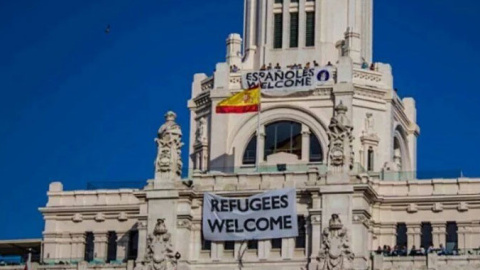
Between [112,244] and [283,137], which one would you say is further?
[283,137]

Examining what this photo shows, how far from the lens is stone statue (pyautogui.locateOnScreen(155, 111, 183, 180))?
120 m

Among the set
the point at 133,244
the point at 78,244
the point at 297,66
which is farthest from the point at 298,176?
the point at 78,244

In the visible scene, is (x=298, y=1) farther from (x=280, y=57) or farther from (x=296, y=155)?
(x=296, y=155)

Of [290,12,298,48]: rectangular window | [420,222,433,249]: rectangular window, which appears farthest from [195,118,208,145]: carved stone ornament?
[420,222,433,249]: rectangular window

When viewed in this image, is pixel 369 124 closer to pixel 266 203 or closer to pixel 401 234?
pixel 401 234

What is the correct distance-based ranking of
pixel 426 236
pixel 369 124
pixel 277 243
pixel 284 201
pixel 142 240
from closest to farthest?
pixel 284 201, pixel 277 243, pixel 142 240, pixel 426 236, pixel 369 124

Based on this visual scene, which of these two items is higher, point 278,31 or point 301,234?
point 278,31

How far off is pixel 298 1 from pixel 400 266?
28.0 m

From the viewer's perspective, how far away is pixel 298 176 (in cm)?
11781

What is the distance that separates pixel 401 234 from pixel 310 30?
20556 millimetres

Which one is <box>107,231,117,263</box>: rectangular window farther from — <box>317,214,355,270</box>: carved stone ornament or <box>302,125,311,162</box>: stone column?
<box>317,214,355,270</box>: carved stone ornament

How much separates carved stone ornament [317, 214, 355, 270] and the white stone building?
0.37 feet

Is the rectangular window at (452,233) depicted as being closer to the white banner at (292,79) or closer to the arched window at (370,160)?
the arched window at (370,160)

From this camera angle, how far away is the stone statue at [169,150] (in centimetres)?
11975
